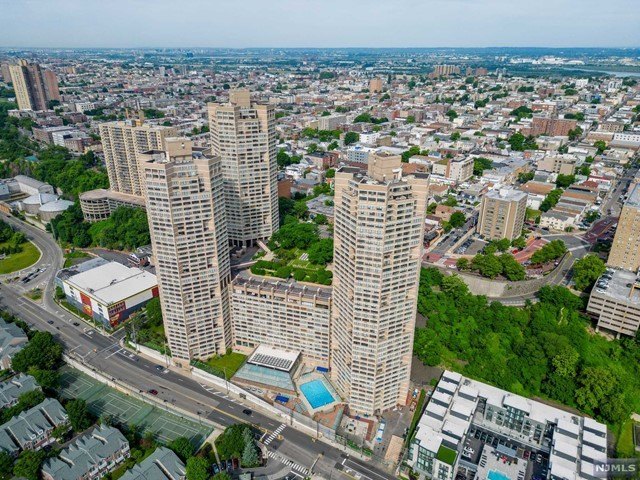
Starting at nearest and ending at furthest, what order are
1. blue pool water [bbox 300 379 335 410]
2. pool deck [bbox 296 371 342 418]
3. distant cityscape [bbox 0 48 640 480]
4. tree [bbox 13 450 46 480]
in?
tree [bbox 13 450 46 480], distant cityscape [bbox 0 48 640 480], pool deck [bbox 296 371 342 418], blue pool water [bbox 300 379 335 410]

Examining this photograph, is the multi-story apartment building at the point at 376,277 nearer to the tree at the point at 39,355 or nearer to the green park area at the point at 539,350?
the green park area at the point at 539,350

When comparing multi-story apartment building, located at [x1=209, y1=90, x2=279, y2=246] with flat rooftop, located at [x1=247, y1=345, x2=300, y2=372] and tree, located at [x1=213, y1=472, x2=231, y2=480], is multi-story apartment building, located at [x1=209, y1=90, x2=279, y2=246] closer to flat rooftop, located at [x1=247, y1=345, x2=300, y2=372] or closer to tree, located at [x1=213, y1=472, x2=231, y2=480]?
flat rooftop, located at [x1=247, y1=345, x2=300, y2=372]

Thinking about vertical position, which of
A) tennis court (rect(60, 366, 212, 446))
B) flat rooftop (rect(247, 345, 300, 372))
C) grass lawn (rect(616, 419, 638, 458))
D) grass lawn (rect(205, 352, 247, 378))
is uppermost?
flat rooftop (rect(247, 345, 300, 372))

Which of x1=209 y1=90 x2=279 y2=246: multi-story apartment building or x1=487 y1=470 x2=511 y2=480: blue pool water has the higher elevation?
x1=209 y1=90 x2=279 y2=246: multi-story apartment building

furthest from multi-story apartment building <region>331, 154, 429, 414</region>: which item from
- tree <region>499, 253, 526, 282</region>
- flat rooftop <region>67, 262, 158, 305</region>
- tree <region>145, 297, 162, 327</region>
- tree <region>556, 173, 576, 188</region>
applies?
tree <region>556, 173, 576, 188</region>

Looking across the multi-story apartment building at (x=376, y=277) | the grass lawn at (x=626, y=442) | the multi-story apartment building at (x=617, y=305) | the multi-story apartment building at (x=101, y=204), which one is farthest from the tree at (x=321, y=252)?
the grass lawn at (x=626, y=442)

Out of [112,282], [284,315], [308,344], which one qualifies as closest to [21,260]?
[112,282]

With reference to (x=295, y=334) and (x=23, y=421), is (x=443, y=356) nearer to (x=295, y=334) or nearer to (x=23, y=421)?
(x=295, y=334)
